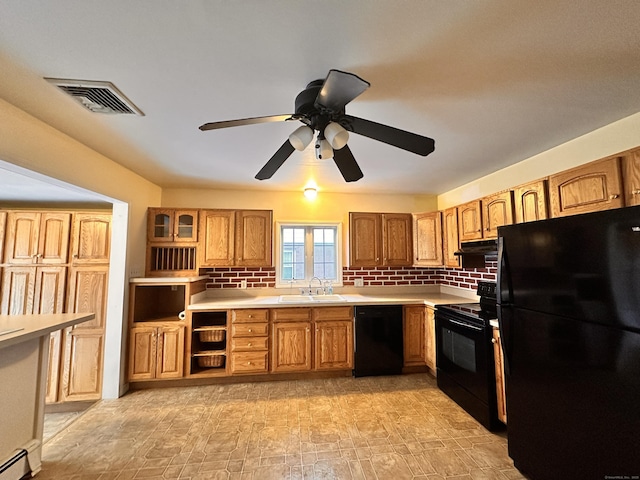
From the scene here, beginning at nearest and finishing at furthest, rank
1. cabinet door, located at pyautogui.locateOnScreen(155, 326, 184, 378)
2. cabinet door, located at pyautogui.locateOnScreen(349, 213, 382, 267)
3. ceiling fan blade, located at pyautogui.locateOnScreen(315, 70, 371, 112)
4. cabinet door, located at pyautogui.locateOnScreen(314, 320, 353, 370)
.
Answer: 1. ceiling fan blade, located at pyautogui.locateOnScreen(315, 70, 371, 112)
2. cabinet door, located at pyautogui.locateOnScreen(155, 326, 184, 378)
3. cabinet door, located at pyautogui.locateOnScreen(314, 320, 353, 370)
4. cabinet door, located at pyautogui.locateOnScreen(349, 213, 382, 267)

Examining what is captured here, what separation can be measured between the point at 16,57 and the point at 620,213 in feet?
9.74

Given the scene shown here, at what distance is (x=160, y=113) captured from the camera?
1830mm

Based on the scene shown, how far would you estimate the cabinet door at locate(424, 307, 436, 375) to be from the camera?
3.17 m

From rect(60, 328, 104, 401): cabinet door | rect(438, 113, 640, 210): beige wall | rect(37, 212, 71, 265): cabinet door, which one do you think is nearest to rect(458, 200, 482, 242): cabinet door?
rect(438, 113, 640, 210): beige wall

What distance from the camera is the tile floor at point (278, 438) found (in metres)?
1.85

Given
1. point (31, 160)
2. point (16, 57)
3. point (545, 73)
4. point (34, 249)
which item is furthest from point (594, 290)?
point (34, 249)

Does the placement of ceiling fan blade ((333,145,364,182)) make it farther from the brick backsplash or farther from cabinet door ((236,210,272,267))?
the brick backsplash

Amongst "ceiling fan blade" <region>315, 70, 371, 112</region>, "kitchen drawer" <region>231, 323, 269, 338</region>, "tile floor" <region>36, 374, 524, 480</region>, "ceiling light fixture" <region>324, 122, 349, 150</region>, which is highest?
"ceiling fan blade" <region>315, 70, 371, 112</region>

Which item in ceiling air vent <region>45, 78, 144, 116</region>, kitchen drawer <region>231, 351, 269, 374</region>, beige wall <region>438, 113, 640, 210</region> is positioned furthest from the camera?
kitchen drawer <region>231, 351, 269, 374</region>

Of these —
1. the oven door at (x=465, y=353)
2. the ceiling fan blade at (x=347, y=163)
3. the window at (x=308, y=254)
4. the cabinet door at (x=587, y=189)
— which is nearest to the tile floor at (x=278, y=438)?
the oven door at (x=465, y=353)

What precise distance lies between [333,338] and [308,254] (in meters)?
1.22

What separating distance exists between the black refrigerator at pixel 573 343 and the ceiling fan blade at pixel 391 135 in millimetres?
876

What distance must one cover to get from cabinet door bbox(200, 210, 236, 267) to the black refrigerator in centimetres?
288

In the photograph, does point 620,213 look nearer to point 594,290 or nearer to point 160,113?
point 594,290
